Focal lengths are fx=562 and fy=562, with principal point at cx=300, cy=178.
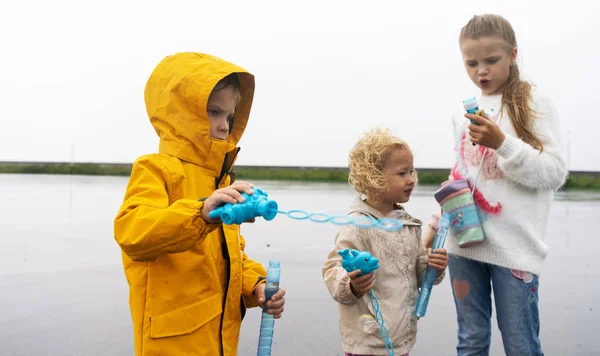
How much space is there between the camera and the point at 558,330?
438 centimetres

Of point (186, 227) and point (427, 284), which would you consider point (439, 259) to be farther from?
point (186, 227)

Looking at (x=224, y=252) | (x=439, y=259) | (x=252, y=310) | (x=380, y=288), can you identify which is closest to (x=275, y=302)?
(x=224, y=252)

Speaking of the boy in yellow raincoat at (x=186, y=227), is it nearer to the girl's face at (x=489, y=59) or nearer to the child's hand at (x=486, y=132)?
the child's hand at (x=486, y=132)

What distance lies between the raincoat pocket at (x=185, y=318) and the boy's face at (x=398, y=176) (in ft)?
3.38

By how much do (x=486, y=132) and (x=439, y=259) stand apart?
631mm

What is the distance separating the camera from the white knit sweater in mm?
2680

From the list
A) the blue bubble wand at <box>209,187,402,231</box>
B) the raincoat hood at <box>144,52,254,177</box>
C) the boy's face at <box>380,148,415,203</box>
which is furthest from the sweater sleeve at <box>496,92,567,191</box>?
the raincoat hood at <box>144,52,254,177</box>

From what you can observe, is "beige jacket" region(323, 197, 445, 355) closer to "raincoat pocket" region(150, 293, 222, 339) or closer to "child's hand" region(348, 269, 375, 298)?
"child's hand" region(348, 269, 375, 298)

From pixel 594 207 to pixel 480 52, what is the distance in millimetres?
14044

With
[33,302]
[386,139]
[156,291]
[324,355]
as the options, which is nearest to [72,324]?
[33,302]

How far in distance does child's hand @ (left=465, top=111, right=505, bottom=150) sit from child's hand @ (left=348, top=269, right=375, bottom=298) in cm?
84

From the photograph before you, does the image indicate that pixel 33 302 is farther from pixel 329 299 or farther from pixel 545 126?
pixel 545 126

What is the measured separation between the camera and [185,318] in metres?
2.12

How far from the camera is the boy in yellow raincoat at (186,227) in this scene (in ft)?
6.22
